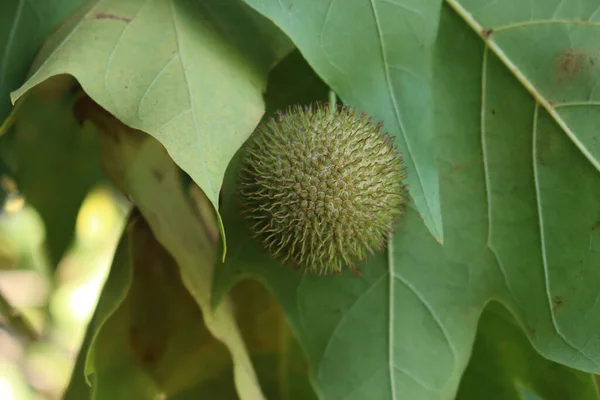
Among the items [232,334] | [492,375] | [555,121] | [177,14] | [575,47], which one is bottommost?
[232,334]

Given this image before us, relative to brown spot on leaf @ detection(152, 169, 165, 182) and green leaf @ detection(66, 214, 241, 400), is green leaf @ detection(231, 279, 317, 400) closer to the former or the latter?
green leaf @ detection(66, 214, 241, 400)

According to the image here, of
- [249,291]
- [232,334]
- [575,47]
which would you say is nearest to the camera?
[575,47]

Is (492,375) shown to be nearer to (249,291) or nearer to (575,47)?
(249,291)

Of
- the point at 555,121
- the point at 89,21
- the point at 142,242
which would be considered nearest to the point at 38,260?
the point at 142,242

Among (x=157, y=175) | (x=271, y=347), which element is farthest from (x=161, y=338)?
(x=157, y=175)

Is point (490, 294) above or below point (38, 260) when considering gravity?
above

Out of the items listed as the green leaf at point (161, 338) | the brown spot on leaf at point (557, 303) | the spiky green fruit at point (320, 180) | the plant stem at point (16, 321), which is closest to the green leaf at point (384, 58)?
the spiky green fruit at point (320, 180)

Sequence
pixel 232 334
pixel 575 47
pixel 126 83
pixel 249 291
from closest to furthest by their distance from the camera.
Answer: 1. pixel 126 83
2. pixel 575 47
3. pixel 232 334
4. pixel 249 291

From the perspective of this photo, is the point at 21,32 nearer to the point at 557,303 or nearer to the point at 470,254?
the point at 470,254
